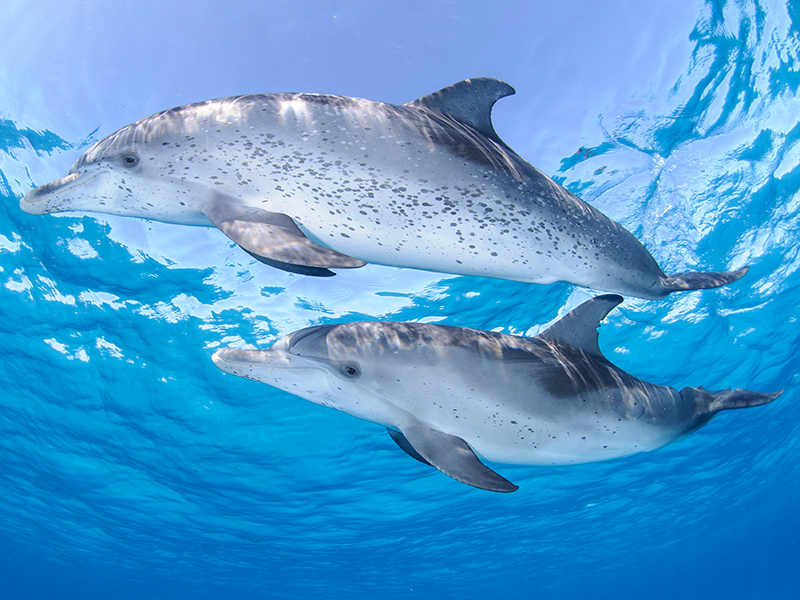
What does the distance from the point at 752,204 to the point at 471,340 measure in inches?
361

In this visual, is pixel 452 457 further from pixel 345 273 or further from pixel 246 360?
pixel 345 273

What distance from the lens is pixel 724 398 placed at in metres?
5.21

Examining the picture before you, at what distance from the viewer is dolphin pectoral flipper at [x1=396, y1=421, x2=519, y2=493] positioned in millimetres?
3091

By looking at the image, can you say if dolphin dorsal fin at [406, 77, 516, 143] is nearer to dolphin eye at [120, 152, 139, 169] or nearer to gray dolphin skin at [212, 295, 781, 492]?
gray dolphin skin at [212, 295, 781, 492]

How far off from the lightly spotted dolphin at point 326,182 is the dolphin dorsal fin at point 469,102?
0.84 ft

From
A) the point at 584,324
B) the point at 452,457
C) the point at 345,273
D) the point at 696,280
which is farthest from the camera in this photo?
the point at 345,273

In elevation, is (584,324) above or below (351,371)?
above

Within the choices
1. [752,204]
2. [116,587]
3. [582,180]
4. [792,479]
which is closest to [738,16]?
[582,180]

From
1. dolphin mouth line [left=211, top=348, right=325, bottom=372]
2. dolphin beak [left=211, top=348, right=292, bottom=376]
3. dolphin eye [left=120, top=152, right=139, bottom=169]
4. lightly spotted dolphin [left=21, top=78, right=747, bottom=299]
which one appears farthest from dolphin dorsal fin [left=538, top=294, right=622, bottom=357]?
dolphin eye [left=120, top=152, right=139, bottom=169]

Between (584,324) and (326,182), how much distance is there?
312cm

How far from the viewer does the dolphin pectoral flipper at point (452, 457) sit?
309 cm

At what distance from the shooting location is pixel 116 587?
54375mm

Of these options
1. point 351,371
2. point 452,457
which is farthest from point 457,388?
point 351,371

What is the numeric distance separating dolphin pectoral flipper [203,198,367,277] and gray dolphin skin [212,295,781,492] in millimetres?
1015
